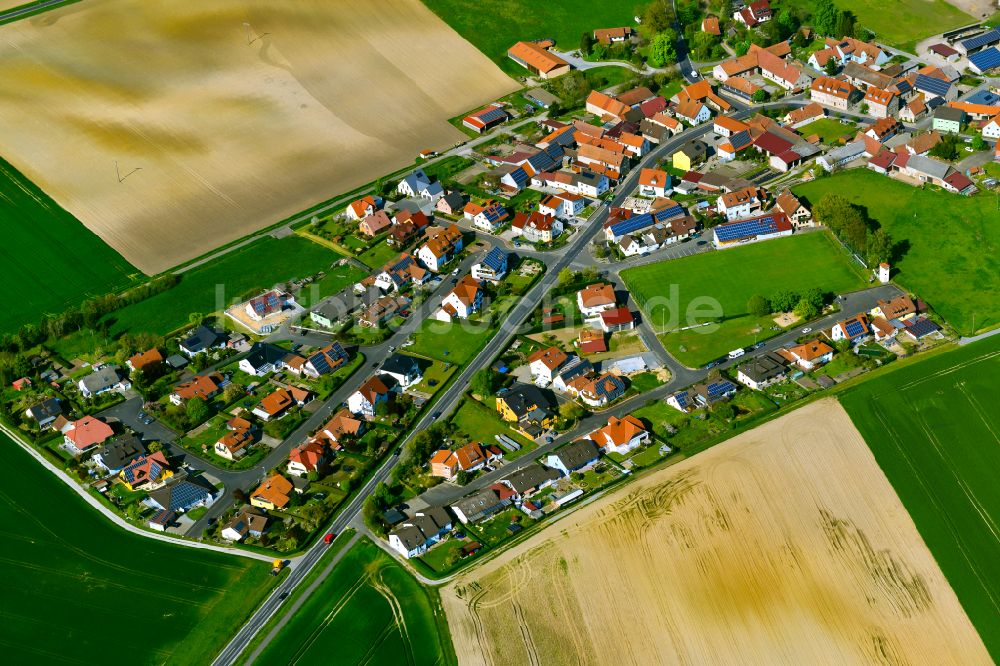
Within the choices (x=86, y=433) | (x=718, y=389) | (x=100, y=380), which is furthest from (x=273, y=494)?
(x=718, y=389)

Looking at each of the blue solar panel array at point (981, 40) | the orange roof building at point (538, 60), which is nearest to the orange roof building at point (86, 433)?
the orange roof building at point (538, 60)

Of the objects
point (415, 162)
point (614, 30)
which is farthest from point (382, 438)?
point (614, 30)

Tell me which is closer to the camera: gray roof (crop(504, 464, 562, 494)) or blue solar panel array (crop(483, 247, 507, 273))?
gray roof (crop(504, 464, 562, 494))

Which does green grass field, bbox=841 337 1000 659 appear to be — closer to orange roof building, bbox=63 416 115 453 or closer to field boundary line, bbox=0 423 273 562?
field boundary line, bbox=0 423 273 562

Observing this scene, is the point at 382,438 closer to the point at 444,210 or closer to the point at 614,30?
the point at 444,210

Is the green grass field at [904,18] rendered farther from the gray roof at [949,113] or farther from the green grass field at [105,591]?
the green grass field at [105,591]

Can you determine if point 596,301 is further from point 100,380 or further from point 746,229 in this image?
point 100,380

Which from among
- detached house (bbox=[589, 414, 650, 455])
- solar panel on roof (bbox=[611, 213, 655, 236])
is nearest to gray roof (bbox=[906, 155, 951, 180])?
solar panel on roof (bbox=[611, 213, 655, 236])
